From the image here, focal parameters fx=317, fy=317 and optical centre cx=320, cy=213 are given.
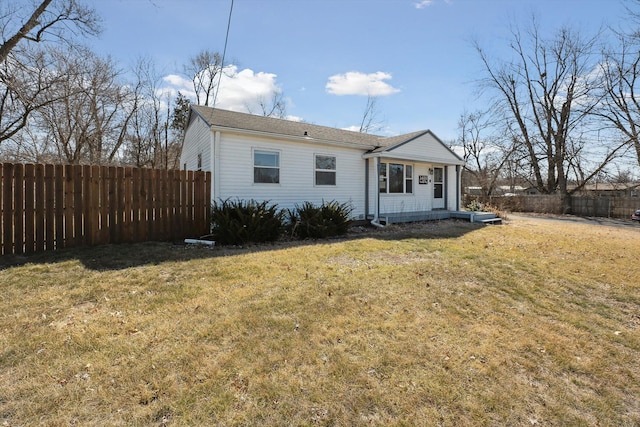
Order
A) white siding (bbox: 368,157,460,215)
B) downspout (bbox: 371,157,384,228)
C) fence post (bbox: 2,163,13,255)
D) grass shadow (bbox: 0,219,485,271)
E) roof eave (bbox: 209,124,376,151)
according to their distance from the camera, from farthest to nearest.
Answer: white siding (bbox: 368,157,460,215)
downspout (bbox: 371,157,384,228)
roof eave (bbox: 209,124,376,151)
fence post (bbox: 2,163,13,255)
grass shadow (bbox: 0,219,485,271)

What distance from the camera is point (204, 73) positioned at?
2592 centimetres

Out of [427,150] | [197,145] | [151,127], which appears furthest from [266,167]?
[151,127]

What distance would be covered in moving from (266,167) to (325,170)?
2.33 metres

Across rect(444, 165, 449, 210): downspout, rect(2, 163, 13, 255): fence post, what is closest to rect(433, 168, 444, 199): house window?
rect(444, 165, 449, 210): downspout

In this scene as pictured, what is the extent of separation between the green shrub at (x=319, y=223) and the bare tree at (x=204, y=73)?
20.4 m

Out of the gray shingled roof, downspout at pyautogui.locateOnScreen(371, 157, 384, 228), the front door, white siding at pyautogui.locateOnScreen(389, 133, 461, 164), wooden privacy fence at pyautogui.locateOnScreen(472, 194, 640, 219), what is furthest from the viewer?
wooden privacy fence at pyautogui.locateOnScreen(472, 194, 640, 219)

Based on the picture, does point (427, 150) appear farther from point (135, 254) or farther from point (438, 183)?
point (135, 254)

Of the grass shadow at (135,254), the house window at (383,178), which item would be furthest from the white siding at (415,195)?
the grass shadow at (135,254)

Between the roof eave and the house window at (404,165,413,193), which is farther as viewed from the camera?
the house window at (404,165,413,193)

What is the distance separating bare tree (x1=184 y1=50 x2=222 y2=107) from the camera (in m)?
25.6

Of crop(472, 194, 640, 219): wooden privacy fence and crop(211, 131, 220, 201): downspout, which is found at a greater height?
crop(211, 131, 220, 201): downspout

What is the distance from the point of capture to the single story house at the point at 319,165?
9438 millimetres

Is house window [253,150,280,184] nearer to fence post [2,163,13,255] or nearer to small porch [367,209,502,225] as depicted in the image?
small porch [367,209,502,225]

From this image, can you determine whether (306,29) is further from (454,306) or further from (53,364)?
(53,364)
